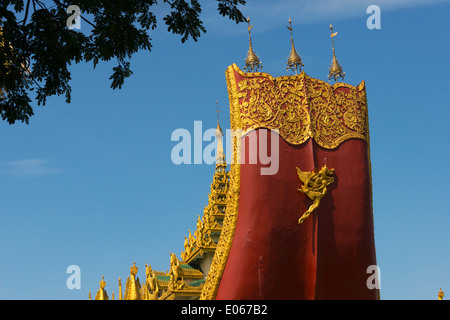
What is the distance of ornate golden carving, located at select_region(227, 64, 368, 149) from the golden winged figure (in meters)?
0.77

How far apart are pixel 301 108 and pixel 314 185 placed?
74.6 inches

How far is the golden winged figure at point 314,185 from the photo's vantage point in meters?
13.5

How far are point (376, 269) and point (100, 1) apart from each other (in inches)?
361

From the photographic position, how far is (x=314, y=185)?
1362 centimetres

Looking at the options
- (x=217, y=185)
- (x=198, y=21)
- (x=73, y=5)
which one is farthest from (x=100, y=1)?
(x=217, y=185)

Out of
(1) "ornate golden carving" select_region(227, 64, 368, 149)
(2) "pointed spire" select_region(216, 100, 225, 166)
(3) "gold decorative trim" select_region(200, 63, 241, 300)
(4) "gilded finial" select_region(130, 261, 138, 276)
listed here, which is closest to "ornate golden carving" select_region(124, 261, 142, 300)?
(4) "gilded finial" select_region(130, 261, 138, 276)

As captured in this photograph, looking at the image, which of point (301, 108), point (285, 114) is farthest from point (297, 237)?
point (301, 108)

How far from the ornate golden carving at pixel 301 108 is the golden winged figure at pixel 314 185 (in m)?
0.77

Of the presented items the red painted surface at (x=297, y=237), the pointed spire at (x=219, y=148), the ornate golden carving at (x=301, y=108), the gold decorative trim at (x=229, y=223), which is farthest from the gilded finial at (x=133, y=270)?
the pointed spire at (x=219, y=148)

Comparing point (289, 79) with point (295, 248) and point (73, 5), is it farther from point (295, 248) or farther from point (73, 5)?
point (73, 5)

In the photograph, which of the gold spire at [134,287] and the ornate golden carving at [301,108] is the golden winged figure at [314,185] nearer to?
the ornate golden carving at [301,108]

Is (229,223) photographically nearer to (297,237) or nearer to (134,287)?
(297,237)
